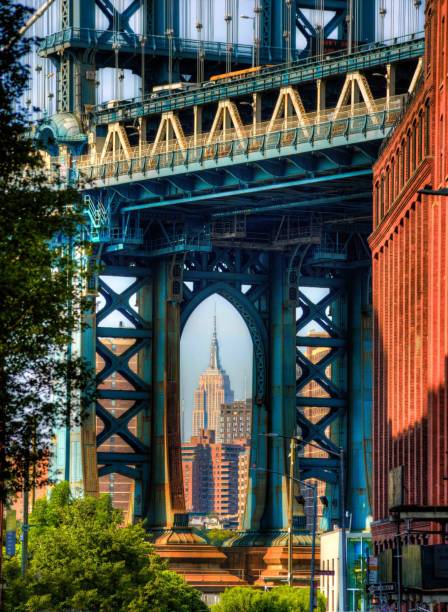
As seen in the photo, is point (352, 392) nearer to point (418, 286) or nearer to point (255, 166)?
point (255, 166)

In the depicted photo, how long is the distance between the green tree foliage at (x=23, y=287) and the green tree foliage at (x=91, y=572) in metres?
40.6

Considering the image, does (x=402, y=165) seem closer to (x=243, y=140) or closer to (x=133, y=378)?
(x=243, y=140)

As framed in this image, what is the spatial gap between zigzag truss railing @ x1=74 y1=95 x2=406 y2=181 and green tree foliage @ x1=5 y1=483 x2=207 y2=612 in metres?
18.3

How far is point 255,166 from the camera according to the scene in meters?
134

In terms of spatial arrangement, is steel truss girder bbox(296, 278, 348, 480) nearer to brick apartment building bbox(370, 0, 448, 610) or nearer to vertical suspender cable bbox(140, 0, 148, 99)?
vertical suspender cable bbox(140, 0, 148, 99)

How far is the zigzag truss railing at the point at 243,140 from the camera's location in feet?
403

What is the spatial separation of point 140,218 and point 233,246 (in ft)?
28.6

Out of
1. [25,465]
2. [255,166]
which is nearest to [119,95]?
[255,166]

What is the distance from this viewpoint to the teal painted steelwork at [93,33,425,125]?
4835 inches

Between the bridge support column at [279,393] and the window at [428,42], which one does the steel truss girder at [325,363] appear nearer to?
the bridge support column at [279,393]

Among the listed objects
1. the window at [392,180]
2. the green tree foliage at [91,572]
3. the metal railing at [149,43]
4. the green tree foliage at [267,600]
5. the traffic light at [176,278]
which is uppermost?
the metal railing at [149,43]

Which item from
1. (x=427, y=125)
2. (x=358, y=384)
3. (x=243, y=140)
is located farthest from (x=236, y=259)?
(x=427, y=125)

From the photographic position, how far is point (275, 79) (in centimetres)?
13250

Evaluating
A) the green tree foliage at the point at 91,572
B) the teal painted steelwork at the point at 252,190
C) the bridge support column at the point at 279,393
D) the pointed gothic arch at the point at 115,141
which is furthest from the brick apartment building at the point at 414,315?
the bridge support column at the point at 279,393
